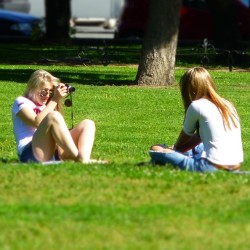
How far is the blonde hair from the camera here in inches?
370

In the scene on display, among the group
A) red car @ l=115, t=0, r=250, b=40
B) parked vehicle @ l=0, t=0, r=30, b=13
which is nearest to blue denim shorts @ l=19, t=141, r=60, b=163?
red car @ l=115, t=0, r=250, b=40

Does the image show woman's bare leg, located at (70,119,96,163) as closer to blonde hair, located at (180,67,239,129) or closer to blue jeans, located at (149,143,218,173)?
blue jeans, located at (149,143,218,173)

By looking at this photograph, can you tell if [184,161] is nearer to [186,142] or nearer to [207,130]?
[207,130]

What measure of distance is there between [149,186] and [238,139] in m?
1.40

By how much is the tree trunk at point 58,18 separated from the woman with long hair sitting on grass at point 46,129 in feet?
64.2

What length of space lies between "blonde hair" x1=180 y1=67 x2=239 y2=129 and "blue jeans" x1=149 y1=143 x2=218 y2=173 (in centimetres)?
39

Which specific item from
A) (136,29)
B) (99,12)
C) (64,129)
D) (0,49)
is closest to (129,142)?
(64,129)

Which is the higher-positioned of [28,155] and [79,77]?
[28,155]

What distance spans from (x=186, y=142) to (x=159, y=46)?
979 centimetres

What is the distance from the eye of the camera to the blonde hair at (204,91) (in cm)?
939

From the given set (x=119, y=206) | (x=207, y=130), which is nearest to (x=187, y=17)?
(x=207, y=130)

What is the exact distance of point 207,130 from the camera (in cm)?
934

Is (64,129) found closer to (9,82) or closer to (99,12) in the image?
(9,82)

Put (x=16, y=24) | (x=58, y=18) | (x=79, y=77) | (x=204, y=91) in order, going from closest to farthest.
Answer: (x=204, y=91), (x=79, y=77), (x=58, y=18), (x=16, y=24)
